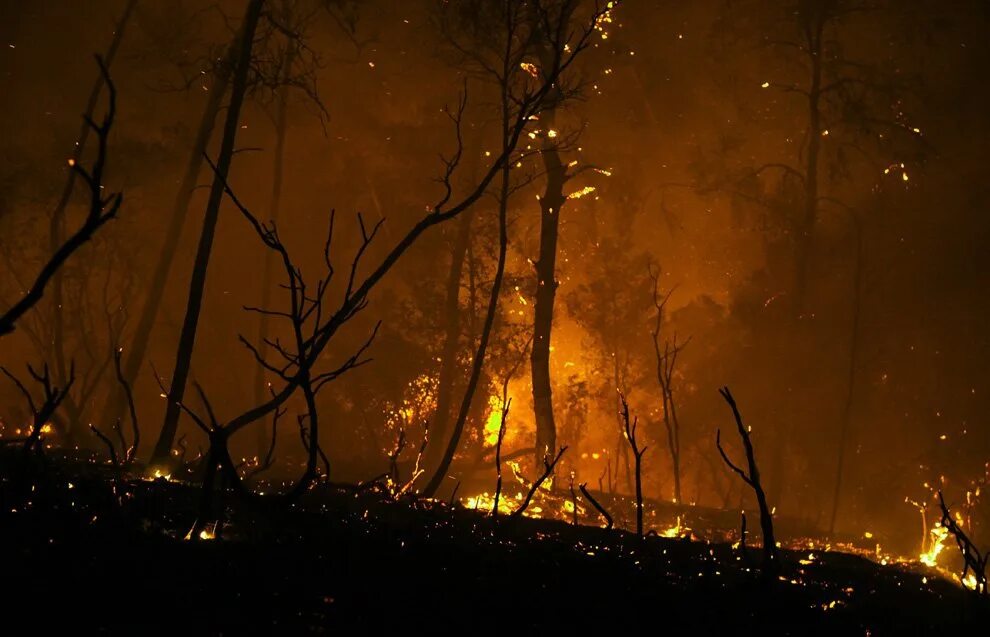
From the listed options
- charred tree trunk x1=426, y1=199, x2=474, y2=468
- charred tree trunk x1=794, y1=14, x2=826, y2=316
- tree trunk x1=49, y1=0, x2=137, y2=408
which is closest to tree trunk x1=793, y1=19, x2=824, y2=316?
charred tree trunk x1=794, y1=14, x2=826, y2=316

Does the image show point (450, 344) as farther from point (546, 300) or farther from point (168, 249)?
point (168, 249)

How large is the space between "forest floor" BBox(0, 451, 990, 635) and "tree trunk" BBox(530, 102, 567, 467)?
8.24 meters

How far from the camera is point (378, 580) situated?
367 centimetres

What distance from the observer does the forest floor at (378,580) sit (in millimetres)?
2996

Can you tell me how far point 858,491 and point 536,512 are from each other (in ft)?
70.8

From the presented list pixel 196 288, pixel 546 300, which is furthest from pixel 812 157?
pixel 196 288

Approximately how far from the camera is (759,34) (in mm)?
21000

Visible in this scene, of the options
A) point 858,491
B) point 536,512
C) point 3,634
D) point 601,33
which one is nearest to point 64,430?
point 536,512

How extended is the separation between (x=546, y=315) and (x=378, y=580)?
35.9ft

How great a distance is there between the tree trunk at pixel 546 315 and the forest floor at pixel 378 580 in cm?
824

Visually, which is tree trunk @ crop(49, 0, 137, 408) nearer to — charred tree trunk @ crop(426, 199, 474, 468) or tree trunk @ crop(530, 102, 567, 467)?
charred tree trunk @ crop(426, 199, 474, 468)

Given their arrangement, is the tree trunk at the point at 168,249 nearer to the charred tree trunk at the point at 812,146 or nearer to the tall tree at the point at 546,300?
the tall tree at the point at 546,300

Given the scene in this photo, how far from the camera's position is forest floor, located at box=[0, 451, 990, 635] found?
3.00m

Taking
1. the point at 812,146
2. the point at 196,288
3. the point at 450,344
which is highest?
the point at 812,146
